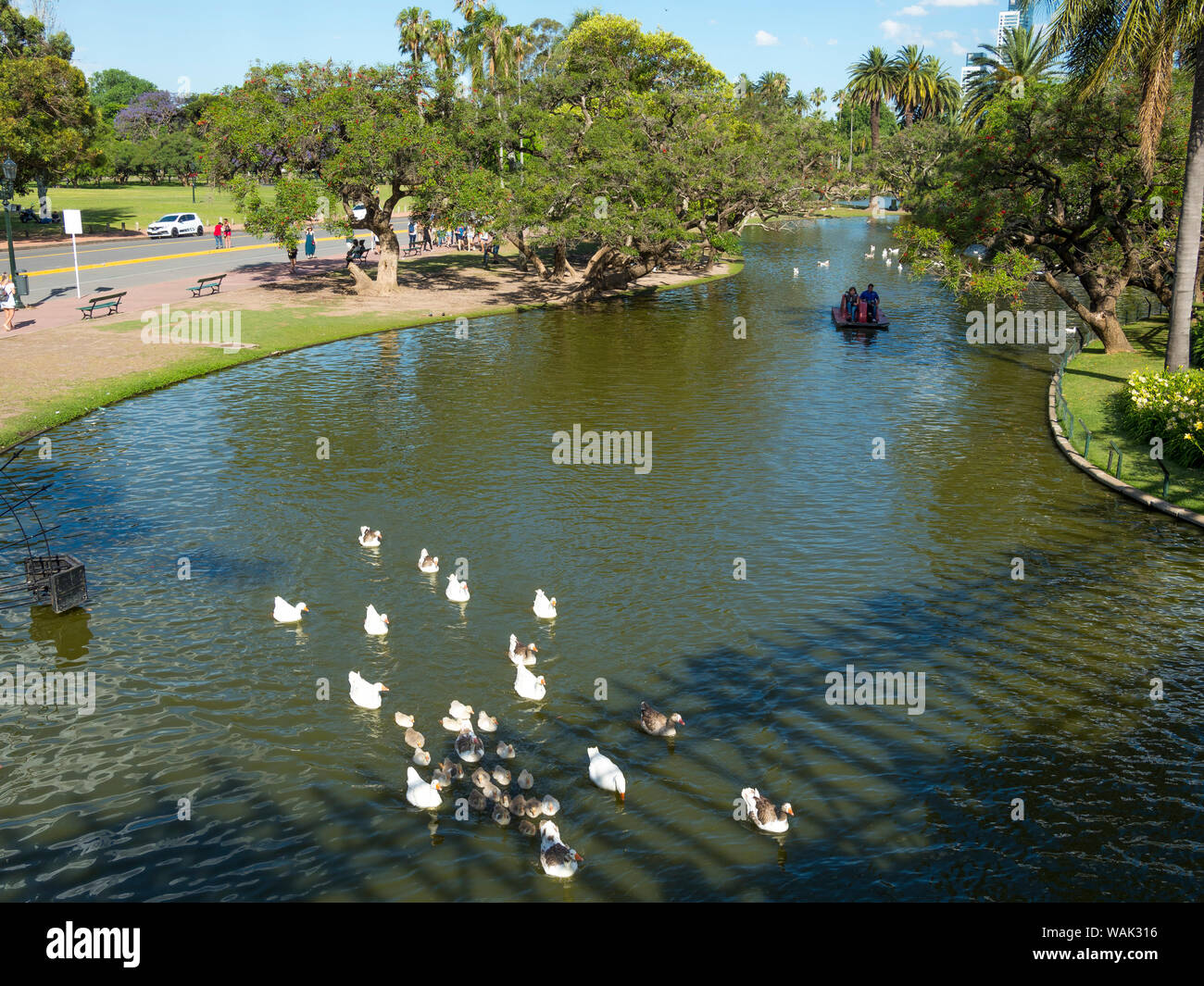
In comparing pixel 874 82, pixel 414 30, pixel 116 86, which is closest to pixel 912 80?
pixel 874 82

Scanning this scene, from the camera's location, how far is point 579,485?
25.1 meters

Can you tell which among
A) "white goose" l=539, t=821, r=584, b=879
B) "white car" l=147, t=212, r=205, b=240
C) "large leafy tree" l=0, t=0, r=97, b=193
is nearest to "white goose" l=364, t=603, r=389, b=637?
"white goose" l=539, t=821, r=584, b=879

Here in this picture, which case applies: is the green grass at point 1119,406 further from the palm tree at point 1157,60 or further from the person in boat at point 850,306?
the person in boat at point 850,306

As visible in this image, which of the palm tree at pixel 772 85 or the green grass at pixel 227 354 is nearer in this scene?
the green grass at pixel 227 354

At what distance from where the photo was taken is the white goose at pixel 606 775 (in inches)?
515

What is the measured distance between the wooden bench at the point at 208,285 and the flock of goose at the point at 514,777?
37.5 m

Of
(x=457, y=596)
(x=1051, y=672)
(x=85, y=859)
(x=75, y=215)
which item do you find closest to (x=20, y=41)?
(x=75, y=215)

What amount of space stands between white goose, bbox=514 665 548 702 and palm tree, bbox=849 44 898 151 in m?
132

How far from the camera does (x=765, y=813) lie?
12.3m

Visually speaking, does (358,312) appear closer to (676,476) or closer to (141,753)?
(676,476)

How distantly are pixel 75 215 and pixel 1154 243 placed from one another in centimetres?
4458

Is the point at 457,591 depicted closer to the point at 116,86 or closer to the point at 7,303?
the point at 7,303

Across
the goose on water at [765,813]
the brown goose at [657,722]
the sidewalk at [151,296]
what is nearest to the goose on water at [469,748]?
the brown goose at [657,722]
